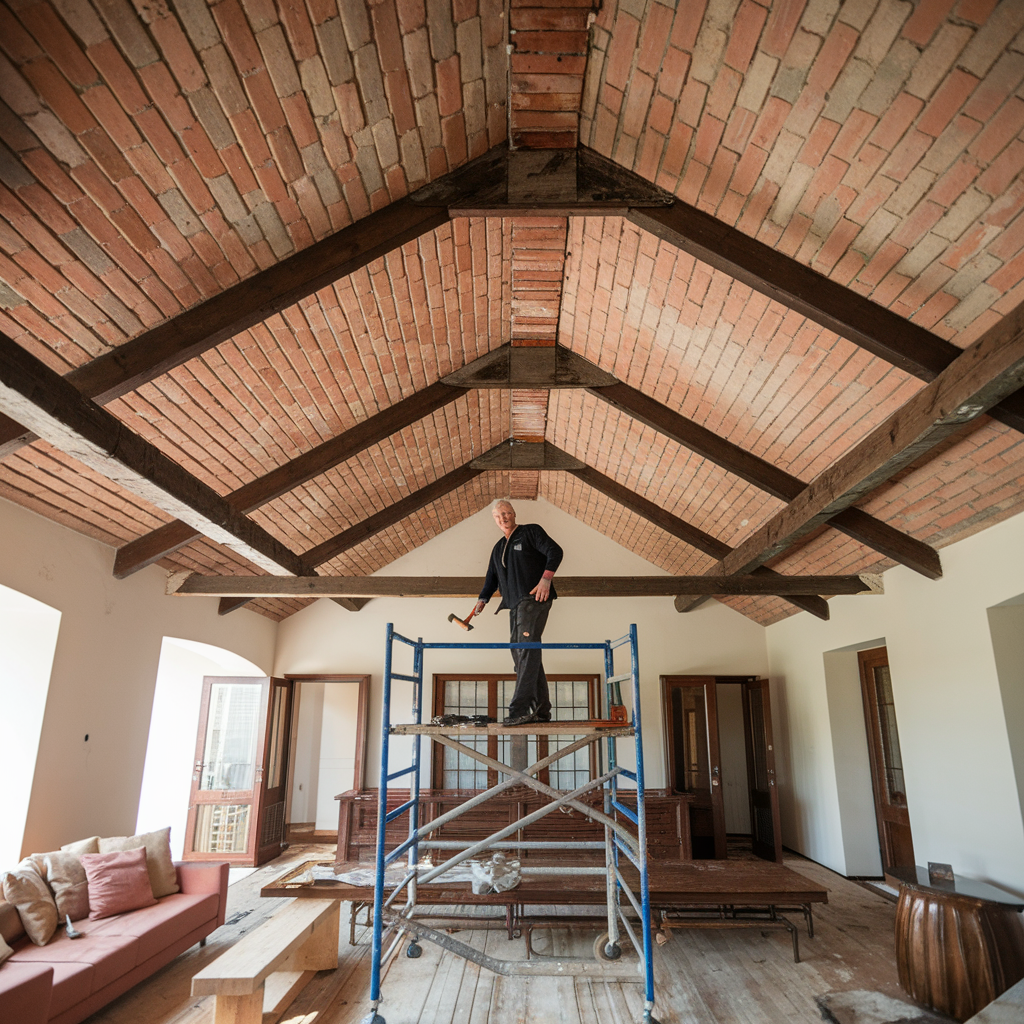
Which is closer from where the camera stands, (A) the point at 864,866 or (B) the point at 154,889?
(B) the point at 154,889

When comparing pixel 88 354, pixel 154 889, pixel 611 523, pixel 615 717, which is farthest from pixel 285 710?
pixel 88 354

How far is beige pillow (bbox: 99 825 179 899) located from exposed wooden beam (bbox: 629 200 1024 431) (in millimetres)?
5323

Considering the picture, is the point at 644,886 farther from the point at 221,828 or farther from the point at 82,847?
the point at 221,828

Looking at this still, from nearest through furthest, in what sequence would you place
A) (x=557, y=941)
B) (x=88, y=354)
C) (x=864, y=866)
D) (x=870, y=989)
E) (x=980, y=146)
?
1. (x=980, y=146)
2. (x=88, y=354)
3. (x=870, y=989)
4. (x=557, y=941)
5. (x=864, y=866)

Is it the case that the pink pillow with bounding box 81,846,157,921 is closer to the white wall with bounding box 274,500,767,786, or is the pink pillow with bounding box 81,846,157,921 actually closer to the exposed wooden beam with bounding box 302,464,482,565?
the exposed wooden beam with bounding box 302,464,482,565

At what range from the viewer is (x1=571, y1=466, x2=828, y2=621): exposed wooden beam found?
7.13 metres

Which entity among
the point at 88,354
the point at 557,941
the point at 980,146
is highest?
the point at 980,146

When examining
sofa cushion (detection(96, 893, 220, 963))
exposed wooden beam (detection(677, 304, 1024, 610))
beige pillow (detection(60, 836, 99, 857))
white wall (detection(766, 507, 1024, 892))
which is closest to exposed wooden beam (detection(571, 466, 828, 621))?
white wall (detection(766, 507, 1024, 892))

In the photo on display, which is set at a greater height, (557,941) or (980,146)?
(980,146)

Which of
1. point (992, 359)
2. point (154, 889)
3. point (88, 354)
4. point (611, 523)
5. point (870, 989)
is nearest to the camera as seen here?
point (992, 359)

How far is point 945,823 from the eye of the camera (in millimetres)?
5367

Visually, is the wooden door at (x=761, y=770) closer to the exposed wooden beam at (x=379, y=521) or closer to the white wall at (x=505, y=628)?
the white wall at (x=505, y=628)

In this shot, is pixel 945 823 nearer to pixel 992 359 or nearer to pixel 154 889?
pixel 992 359

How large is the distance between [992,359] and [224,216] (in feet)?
11.2
